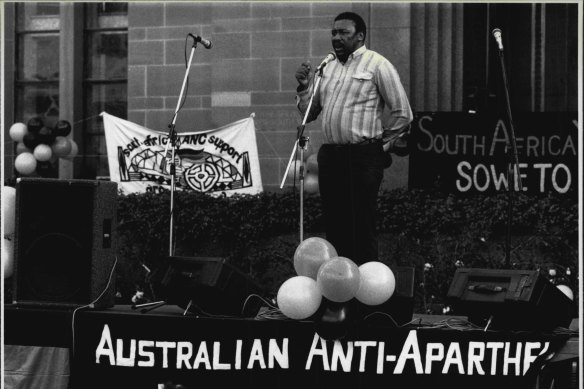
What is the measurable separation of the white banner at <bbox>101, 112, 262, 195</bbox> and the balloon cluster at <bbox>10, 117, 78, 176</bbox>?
0.48 meters

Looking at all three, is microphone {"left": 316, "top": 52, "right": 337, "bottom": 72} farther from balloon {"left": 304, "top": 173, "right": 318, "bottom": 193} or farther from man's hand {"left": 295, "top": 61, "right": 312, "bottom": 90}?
balloon {"left": 304, "top": 173, "right": 318, "bottom": 193}

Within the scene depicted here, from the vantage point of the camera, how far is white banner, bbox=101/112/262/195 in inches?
359

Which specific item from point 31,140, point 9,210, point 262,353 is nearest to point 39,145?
point 31,140

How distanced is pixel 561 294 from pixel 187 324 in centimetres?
207

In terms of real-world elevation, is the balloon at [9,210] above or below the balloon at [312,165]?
below

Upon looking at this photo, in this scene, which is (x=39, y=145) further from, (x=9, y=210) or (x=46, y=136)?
(x=9, y=210)

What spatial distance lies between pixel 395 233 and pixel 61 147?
11.1 feet

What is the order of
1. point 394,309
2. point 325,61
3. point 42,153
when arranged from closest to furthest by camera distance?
point 394,309
point 325,61
point 42,153

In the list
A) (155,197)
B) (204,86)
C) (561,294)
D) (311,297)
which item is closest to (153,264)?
(155,197)

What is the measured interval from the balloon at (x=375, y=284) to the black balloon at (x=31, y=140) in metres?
4.96

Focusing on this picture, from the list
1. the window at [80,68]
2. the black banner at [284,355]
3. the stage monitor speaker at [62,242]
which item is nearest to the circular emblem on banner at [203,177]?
the window at [80,68]

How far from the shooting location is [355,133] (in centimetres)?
618

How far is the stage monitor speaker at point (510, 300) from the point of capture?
5184mm

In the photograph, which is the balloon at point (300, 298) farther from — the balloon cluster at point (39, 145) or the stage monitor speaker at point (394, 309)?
the balloon cluster at point (39, 145)
